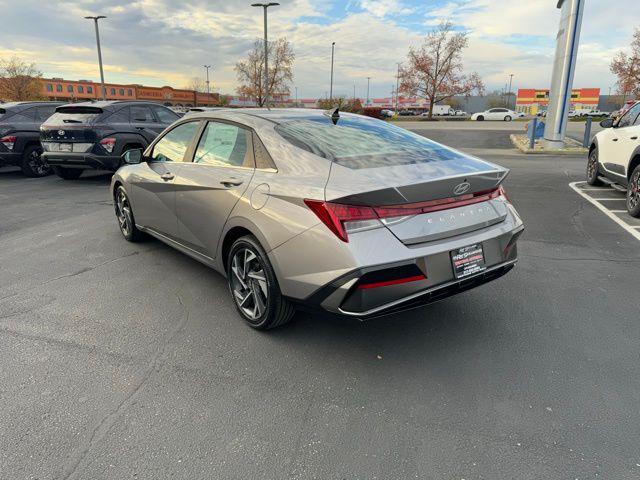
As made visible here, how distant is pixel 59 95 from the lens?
191 ft

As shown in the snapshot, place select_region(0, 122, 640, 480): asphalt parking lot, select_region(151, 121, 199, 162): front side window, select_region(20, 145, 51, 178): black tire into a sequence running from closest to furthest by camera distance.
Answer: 1. select_region(0, 122, 640, 480): asphalt parking lot
2. select_region(151, 121, 199, 162): front side window
3. select_region(20, 145, 51, 178): black tire

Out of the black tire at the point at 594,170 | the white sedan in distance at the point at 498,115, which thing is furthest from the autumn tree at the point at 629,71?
the black tire at the point at 594,170

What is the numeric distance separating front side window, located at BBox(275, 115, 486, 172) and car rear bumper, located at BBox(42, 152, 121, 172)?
727 centimetres

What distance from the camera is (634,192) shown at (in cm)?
683

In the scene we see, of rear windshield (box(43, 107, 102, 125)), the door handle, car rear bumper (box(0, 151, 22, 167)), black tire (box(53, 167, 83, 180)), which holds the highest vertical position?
rear windshield (box(43, 107, 102, 125))

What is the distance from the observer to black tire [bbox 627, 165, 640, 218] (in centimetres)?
672

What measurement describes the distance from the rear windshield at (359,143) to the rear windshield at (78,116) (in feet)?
25.1

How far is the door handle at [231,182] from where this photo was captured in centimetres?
338

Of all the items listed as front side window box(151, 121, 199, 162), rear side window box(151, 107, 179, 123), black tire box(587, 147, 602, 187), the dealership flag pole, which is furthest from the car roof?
the dealership flag pole

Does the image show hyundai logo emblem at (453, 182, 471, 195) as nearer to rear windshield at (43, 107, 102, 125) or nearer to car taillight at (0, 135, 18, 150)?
rear windshield at (43, 107, 102, 125)

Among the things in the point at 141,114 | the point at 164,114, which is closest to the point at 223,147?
the point at 141,114

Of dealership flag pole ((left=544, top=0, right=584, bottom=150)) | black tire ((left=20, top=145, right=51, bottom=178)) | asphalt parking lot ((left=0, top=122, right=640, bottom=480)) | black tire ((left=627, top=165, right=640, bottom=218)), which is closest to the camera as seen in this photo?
asphalt parking lot ((left=0, top=122, right=640, bottom=480))

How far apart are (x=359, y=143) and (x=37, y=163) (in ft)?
36.2

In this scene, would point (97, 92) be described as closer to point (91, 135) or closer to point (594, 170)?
point (91, 135)
